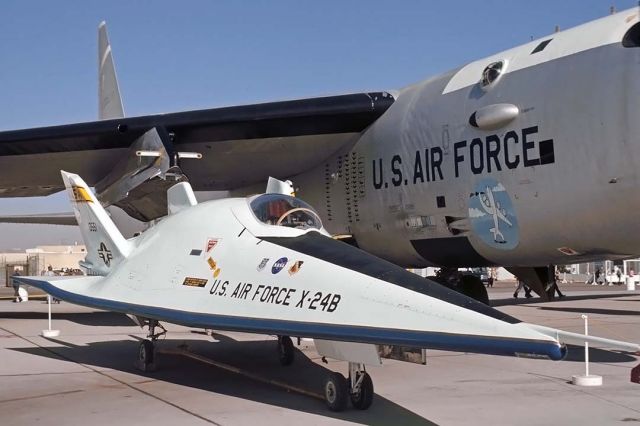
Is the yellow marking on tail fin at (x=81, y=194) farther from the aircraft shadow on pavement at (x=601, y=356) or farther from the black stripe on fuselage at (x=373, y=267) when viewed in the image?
the aircraft shadow on pavement at (x=601, y=356)

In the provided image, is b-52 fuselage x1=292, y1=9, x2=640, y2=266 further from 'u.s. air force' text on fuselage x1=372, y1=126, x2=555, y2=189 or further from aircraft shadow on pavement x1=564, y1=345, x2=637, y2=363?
aircraft shadow on pavement x1=564, y1=345, x2=637, y2=363

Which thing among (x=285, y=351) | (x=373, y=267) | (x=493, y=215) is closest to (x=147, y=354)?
(x=285, y=351)

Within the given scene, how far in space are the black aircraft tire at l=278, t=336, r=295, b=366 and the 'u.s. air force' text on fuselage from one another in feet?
11.8

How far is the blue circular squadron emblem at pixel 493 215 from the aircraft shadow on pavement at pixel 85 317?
8610mm

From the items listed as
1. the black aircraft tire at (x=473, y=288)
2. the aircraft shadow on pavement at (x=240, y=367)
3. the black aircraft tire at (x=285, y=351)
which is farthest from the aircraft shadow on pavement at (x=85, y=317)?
the black aircraft tire at (x=473, y=288)

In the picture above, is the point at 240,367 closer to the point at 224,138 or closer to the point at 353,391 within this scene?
the point at 353,391

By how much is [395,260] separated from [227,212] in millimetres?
4951

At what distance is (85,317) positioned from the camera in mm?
17766

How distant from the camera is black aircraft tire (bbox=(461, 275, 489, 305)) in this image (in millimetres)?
13742

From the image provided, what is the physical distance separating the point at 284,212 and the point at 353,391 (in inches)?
90.6

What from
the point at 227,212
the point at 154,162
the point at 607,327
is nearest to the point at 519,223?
the point at 227,212

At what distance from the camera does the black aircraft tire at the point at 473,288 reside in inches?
541

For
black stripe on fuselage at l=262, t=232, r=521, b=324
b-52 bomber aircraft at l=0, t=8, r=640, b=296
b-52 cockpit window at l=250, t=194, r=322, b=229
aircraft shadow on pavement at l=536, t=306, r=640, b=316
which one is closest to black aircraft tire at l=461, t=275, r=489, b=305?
b-52 bomber aircraft at l=0, t=8, r=640, b=296

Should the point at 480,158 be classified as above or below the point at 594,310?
above
